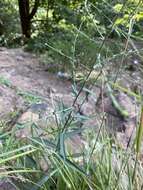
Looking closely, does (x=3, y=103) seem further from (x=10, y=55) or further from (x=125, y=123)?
(x=10, y=55)

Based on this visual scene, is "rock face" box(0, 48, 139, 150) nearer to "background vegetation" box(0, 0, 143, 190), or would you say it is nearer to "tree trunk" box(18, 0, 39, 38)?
"background vegetation" box(0, 0, 143, 190)

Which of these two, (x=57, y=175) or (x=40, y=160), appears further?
(x=40, y=160)

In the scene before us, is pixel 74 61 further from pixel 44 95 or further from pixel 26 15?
pixel 26 15

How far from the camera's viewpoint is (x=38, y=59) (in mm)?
5281

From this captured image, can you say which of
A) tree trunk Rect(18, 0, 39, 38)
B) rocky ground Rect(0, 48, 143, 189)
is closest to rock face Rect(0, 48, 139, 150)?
rocky ground Rect(0, 48, 143, 189)

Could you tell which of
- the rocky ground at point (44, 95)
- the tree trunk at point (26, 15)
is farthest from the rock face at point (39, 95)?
the tree trunk at point (26, 15)

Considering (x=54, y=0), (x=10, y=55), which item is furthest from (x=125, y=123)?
(x=54, y=0)

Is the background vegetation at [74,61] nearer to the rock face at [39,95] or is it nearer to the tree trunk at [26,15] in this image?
the tree trunk at [26,15]

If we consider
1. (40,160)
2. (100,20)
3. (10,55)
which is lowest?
(10,55)

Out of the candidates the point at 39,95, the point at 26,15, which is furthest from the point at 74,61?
the point at 26,15

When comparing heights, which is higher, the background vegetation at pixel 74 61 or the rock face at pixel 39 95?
the background vegetation at pixel 74 61

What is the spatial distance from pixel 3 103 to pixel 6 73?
869mm

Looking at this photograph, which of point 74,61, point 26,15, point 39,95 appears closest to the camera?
point 74,61

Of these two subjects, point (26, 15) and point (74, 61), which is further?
point (26, 15)
